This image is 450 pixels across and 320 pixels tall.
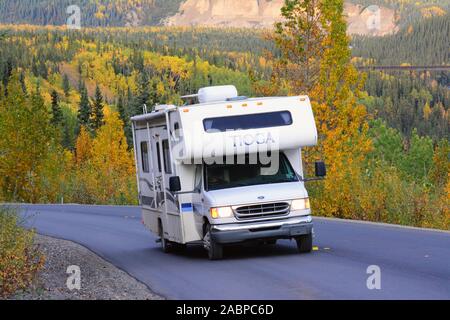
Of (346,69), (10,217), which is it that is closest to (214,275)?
(10,217)

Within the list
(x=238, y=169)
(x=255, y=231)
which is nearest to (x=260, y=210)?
(x=255, y=231)

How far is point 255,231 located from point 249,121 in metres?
2.02

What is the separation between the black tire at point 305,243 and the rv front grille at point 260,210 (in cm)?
75

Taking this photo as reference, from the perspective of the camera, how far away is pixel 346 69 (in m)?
36.6

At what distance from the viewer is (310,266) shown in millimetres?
16188

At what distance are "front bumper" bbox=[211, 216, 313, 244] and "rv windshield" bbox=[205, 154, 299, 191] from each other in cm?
96

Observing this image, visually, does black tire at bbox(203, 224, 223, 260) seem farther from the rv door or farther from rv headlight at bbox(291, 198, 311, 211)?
rv headlight at bbox(291, 198, 311, 211)

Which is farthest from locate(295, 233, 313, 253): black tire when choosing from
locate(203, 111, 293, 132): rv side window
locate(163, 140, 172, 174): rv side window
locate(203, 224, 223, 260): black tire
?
locate(163, 140, 172, 174): rv side window

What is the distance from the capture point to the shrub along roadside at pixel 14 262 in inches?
533

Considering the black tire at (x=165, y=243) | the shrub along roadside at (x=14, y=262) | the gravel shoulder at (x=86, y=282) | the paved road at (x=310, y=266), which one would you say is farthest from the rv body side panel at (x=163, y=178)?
the shrub along roadside at (x=14, y=262)

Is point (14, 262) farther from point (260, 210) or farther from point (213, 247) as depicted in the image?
point (260, 210)

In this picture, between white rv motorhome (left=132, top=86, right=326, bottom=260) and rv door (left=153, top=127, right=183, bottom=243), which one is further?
rv door (left=153, top=127, right=183, bottom=243)

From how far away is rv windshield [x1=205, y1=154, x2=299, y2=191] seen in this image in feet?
60.4
